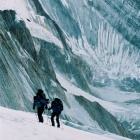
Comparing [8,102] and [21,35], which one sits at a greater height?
[21,35]

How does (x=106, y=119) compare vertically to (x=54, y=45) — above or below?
below

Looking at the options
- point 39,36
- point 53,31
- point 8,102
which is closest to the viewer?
point 8,102

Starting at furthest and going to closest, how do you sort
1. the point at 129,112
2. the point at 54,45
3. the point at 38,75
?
1. the point at 129,112
2. the point at 54,45
3. the point at 38,75

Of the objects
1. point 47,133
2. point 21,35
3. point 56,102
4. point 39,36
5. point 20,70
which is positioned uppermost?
point 39,36

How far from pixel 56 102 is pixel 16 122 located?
151 inches

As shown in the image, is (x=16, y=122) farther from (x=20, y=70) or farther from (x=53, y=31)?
(x=53, y=31)

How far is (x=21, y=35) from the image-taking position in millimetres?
86750

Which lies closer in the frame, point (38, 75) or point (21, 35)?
point (38, 75)

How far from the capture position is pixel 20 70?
61.6 m

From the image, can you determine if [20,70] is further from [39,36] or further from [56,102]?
[39,36]

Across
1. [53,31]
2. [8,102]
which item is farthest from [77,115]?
[53,31]

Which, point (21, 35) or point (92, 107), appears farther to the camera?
point (92, 107)

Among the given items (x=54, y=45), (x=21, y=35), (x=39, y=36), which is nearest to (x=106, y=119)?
(x=21, y=35)

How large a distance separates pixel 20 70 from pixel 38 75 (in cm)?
1259
